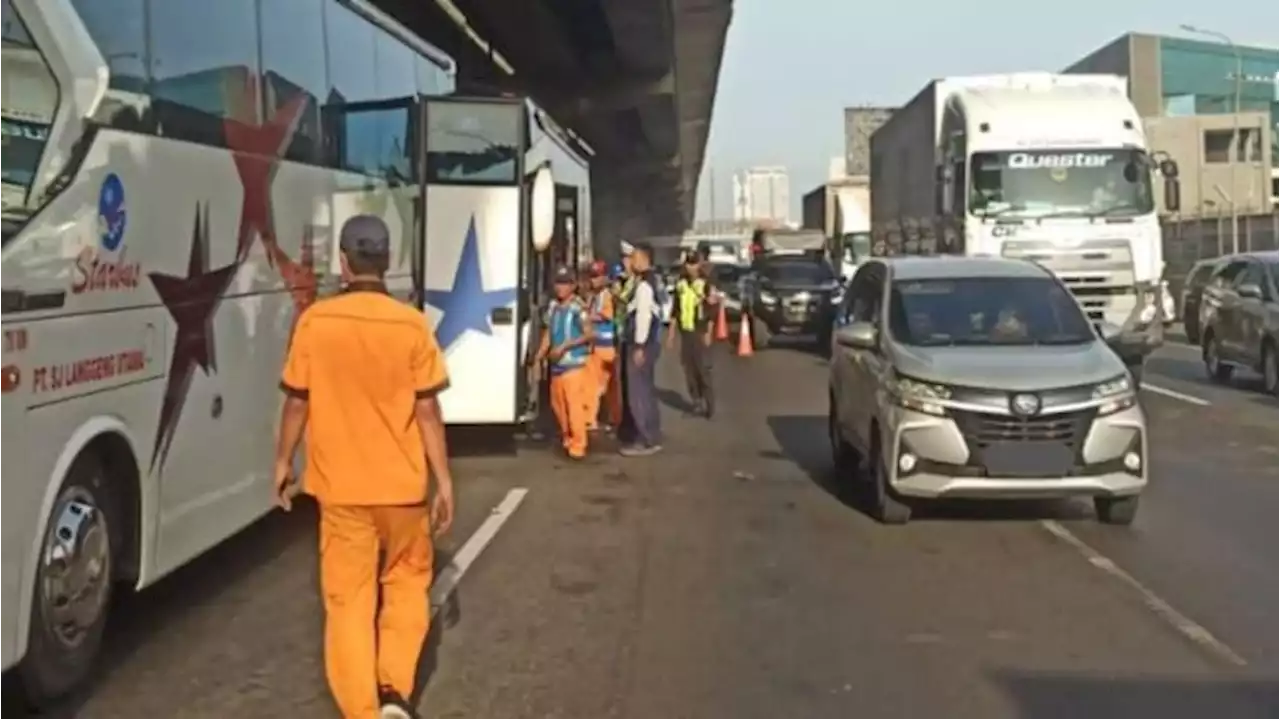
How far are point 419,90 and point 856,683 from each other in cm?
993

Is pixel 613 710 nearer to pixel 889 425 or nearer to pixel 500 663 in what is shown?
pixel 500 663

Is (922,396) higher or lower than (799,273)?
lower

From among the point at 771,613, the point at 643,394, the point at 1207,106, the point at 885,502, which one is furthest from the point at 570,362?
the point at 1207,106

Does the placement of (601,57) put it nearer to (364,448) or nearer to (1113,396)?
(1113,396)

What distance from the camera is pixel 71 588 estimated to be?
23.0 feet

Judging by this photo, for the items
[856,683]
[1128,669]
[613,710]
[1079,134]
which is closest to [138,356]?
[613,710]

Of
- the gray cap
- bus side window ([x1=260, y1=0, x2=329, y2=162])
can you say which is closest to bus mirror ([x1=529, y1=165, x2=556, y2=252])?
bus side window ([x1=260, y1=0, x2=329, y2=162])

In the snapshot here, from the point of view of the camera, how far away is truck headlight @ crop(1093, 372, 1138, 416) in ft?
37.0

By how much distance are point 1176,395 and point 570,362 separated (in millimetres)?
9851

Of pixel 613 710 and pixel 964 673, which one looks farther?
pixel 964 673

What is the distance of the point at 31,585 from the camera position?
6.49m

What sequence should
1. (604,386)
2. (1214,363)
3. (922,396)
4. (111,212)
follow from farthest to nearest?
(1214,363)
(604,386)
(922,396)
(111,212)

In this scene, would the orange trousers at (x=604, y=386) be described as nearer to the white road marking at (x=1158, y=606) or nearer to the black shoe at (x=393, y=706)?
the white road marking at (x=1158, y=606)

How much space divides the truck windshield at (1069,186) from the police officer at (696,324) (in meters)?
4.71
